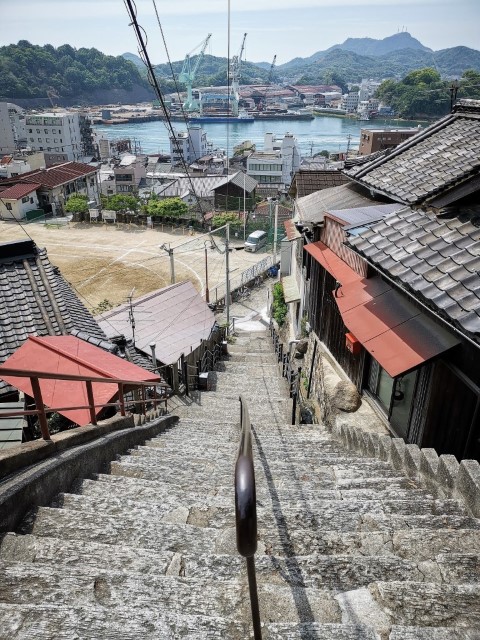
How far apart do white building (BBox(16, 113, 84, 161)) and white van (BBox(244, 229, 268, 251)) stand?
48.6 meters

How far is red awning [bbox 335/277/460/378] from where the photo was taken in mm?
4910

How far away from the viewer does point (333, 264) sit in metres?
8.45

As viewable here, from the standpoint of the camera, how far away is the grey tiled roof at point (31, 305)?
7.98 meters

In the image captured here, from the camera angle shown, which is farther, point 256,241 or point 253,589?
point 256,241

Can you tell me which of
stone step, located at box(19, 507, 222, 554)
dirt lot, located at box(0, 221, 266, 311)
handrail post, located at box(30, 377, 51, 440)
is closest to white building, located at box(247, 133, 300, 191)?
dirt lot, located at box(0, 221, 266, 311)

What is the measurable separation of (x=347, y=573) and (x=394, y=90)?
532ft

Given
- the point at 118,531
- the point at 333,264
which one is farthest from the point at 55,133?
the point at 118,531

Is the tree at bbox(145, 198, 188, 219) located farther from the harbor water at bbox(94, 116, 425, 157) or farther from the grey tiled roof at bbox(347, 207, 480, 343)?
the harbor water at bbox(94, 116, 425, 157)

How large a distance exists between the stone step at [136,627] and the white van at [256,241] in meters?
39.0

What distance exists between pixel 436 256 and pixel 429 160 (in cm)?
437

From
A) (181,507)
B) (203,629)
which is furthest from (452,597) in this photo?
(181,507)

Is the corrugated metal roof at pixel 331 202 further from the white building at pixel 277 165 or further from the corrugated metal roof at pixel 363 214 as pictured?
the white building at pixel 277 165

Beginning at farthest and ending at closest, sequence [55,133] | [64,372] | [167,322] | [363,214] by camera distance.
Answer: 1. [55,133]
2. [167,322]
3. [363,214]
4. [64,372]

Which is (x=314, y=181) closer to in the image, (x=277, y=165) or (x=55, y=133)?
(x=277, y=165)
